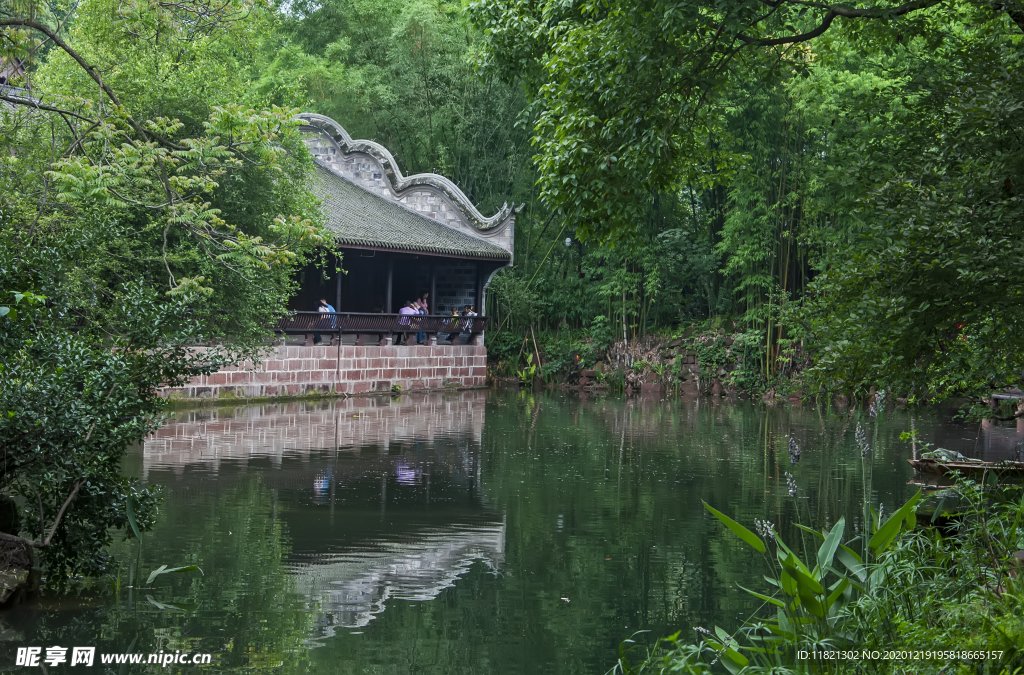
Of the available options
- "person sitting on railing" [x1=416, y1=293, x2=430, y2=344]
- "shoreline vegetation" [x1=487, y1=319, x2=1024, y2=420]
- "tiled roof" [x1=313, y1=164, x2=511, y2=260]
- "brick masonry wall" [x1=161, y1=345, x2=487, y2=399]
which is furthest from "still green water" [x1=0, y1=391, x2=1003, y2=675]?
"shoreline vegetation" [x1=487, y1=319, x2=1024, y2=420]

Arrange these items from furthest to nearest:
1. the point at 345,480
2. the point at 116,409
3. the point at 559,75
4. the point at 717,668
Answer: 1. the point at 345,480
2. the point at 559,75
3. the point at 116,409
4. the point at 717,668

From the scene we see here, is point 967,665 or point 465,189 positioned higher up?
point 465,189

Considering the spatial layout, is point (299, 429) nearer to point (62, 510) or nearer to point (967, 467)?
point (62, 510)

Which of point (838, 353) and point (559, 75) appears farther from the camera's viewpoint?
point (559, 75)

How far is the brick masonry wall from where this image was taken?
1956cm

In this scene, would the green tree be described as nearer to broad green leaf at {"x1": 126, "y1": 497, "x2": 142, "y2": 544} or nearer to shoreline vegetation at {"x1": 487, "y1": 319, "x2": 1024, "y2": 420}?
broad green leaf at {"x1": 126, "y1": 497, "x2": 142, "y2": 544}

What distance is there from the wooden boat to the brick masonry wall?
1154 centimetres

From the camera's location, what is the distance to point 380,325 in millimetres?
22938

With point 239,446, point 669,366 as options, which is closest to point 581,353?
point 669,366

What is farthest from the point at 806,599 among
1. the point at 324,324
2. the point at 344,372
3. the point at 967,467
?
the point at 344,372

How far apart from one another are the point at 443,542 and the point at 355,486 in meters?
2.50

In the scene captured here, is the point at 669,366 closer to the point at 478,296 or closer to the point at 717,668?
the point at 478,296

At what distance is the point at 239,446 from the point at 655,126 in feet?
25.2

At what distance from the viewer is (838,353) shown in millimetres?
6355
